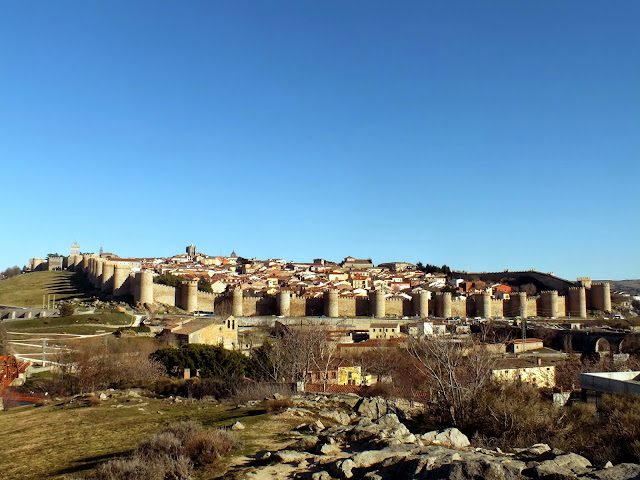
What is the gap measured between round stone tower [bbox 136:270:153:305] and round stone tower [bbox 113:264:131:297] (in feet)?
13.3

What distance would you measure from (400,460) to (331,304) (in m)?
41.5

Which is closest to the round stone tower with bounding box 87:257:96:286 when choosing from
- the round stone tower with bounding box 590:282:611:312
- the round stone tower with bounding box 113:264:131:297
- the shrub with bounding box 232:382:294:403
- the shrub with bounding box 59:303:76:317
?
the round stone tower with bounding box 113:264:131:297

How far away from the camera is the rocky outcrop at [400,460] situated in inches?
191

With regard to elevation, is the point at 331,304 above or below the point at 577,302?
below

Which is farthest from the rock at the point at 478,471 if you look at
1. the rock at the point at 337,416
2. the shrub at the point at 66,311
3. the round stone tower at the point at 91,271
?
the round stone tower at the point at 91,271

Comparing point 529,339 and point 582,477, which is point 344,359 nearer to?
point 529,339

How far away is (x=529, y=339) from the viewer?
3672 centimetres

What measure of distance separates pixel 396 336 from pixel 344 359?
11173 mm

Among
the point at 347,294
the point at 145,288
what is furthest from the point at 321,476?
the point at 347,294

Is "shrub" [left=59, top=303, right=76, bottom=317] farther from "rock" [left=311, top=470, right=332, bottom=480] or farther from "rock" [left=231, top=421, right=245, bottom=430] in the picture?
"rock" [left=311, top=470, right=332, bottom=480]

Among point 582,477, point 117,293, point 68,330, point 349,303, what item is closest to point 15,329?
point 68,330

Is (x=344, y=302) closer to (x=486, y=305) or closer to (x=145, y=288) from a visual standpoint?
(x=486, y=305)

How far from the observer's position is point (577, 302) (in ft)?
172

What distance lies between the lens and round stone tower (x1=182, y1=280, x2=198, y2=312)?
149 ft
